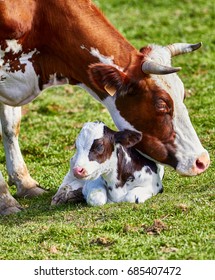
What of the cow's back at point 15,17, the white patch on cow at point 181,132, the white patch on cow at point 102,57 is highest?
the cow's back at point 15,17

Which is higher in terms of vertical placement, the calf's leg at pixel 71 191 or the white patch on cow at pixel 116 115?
the white patch on cow at pixel 116 115

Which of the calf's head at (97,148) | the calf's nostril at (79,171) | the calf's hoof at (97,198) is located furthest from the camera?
the calf's hoof at (97,198)

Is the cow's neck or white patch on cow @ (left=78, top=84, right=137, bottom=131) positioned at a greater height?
the cow's neck

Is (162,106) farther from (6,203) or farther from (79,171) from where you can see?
(6,203)

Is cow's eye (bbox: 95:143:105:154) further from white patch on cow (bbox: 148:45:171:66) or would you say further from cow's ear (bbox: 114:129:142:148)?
white patch on cow (bbox: 148:45:171:66)

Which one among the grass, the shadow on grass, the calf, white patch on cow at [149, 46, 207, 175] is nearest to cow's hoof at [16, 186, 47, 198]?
the grass

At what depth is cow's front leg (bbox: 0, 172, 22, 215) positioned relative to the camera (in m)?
9.83

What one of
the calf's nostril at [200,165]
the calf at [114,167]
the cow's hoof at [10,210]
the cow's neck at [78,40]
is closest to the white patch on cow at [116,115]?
the calf at [114,167]

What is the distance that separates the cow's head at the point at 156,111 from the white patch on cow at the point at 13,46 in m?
0.83

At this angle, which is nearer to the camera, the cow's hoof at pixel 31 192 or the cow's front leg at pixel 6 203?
the cow's front leg at pixel 6 203

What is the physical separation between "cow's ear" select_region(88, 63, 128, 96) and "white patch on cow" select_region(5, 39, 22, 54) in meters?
0.82

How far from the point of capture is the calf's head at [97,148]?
29.8ft

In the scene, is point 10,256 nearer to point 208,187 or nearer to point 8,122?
point 208,187

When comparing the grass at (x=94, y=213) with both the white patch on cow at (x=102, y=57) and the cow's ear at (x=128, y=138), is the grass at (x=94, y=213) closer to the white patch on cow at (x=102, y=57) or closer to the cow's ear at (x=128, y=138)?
the cow's ear at (x=128, y=138)
